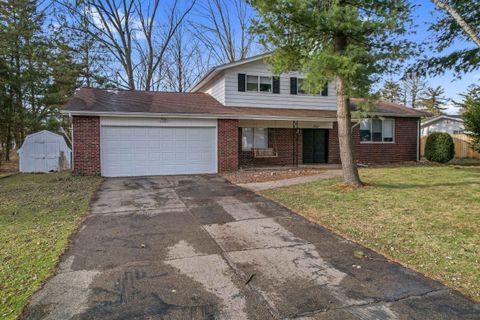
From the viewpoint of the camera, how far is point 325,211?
266 inches

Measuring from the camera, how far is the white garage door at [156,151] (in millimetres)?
12336

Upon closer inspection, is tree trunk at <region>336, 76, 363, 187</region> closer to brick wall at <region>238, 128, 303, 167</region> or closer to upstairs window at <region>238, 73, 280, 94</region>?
upstairs window at <region>238, 73, 280, 94</region>

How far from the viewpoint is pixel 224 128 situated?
1351 cm

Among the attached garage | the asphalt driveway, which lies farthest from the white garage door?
the asphalt driveway

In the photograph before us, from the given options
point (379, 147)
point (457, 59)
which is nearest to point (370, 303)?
point (457, 59)

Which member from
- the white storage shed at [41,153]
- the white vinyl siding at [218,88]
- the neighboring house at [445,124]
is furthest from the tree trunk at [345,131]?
the neighboring house at [445,124]

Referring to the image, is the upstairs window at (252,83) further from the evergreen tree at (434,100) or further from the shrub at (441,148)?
the evergreen tree at (434,100)

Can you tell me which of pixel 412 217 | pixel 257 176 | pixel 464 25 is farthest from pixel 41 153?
pixel 464 25

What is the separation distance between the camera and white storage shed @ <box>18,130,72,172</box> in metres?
15.4

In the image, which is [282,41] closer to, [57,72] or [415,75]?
[415,75]

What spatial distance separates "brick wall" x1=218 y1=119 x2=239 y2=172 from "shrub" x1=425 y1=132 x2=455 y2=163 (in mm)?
11193

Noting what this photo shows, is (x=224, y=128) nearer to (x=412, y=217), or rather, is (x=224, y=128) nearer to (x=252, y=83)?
(x=252, y=83)

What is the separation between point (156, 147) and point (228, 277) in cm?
993

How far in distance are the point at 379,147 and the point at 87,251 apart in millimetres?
15731
